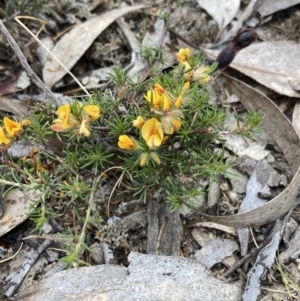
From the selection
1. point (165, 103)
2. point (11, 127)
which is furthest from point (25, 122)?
point (165, 103)

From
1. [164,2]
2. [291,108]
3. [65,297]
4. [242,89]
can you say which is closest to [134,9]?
A: [164,2]

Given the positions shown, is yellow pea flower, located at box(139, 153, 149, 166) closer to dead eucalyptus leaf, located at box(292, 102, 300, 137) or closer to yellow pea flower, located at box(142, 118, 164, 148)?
yellow pea flower, located at box(142, 118, 164, 148)

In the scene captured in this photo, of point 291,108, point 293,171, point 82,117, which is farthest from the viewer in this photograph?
point 291,108

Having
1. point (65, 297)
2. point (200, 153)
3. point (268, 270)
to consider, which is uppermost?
point (200, 153)

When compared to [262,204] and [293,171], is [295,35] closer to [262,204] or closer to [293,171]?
[293,171]

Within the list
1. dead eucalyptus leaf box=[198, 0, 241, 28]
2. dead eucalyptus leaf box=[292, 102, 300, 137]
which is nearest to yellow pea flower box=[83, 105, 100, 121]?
dead eucalyptus leaf box=[292, 102, 300, 137]

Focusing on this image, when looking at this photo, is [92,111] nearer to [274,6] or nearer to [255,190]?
[255,190]

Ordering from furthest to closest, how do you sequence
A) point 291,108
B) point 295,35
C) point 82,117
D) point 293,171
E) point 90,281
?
point 295,35, point 291,108, point 293,171, point 90,281, point 82,117
